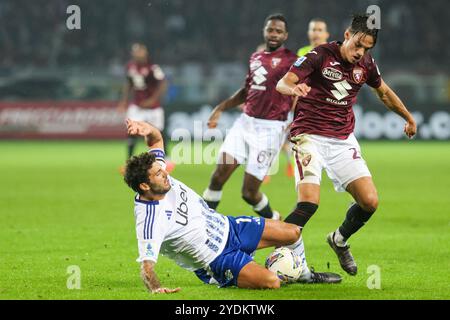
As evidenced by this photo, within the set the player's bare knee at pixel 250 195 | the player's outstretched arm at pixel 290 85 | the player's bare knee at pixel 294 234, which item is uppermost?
the player's outstretched arm at pixel 290 85

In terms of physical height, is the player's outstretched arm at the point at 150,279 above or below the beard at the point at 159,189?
below

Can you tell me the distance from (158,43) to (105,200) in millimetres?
16615

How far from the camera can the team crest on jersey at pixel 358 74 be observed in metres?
7.97

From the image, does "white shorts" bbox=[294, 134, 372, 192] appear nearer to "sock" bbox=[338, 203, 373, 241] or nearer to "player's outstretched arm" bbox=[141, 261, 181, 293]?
"sock" bbox=[338, 203, 373, 241]

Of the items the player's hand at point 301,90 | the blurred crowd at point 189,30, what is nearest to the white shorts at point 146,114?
the blurred crowd at point 189,30

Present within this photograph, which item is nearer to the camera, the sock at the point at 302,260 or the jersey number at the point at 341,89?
the sock at the point at 302,260

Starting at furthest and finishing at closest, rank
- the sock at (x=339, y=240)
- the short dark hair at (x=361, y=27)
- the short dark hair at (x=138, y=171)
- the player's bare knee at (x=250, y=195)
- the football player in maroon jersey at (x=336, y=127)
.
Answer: the player's bare knee at (x=250, y=195), the sock at (x=339, y=240), the football player in maroon jersey at (x=336, y=127), the short dark hair at (x=361, y=27), the short dark hair at (x=138, y=171)

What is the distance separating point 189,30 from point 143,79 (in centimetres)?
1168

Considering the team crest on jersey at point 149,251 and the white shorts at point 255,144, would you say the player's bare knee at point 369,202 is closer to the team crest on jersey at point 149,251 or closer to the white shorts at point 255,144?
the team crest on jersey at point 149,251

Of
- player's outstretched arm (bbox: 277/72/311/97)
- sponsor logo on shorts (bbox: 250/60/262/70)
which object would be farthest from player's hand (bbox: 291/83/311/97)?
sponsor logo on shorts (bbox: 250/60/262/70)

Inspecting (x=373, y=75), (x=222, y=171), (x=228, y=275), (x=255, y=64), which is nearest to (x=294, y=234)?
(x=228, y=275)

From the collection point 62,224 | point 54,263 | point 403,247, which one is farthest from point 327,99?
point 62,224

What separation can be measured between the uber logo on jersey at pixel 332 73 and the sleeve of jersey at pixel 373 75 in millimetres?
313

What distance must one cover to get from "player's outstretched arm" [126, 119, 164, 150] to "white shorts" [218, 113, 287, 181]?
316 centimetres
